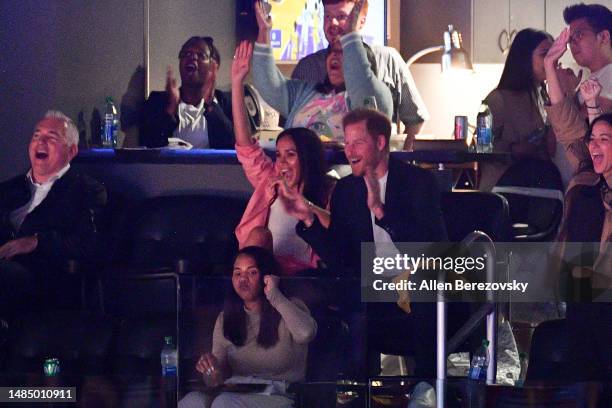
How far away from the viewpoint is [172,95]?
197 inches

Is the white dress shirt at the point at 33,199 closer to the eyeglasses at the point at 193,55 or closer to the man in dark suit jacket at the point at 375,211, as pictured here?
the man in dark suit jacket at the point at 375,211

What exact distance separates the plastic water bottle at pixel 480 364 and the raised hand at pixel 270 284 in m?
0.55

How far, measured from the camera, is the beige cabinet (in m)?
6.45

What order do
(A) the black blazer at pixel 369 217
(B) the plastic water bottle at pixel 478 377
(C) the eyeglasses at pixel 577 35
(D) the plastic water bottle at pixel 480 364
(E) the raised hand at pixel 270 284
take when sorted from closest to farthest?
1. (B) the plastic water bottle at pixel 478 377
2. (D) the plastic water bottle at pixel 480 364
3. (E) the raised hand at pixel 270 284
4. (A) the black blazer at pixel 369 217
5. (C) the eyeglasses at pixel 577 35

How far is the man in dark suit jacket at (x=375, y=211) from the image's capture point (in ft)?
11.6

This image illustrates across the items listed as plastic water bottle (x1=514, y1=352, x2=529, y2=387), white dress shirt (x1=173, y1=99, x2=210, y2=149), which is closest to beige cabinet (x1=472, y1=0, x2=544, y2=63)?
white dress shirt (x1=173, y1=99, x2=210, y2=149)

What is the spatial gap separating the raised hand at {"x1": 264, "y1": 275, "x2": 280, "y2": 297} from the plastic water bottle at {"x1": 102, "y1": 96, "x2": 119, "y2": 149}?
180 centimetres

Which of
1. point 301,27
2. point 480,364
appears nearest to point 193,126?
point 301,27

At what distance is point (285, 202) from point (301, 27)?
8.71ft

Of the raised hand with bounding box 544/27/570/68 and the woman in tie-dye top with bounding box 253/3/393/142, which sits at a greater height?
the raised hand with bounding box 544/27/570/68

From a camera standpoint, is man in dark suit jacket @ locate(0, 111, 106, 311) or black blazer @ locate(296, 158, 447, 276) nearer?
black blazer @ locate(296, 158, 447, 276)

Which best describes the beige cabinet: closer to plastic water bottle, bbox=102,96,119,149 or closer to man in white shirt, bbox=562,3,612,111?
man in white shirt, bbox=562,3,612,111

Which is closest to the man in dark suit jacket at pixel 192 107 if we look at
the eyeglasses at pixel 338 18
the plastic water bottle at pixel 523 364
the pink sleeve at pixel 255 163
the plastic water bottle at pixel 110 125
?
the plastic water bottle at pixel 110 125

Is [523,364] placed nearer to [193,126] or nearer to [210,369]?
[210,369]
